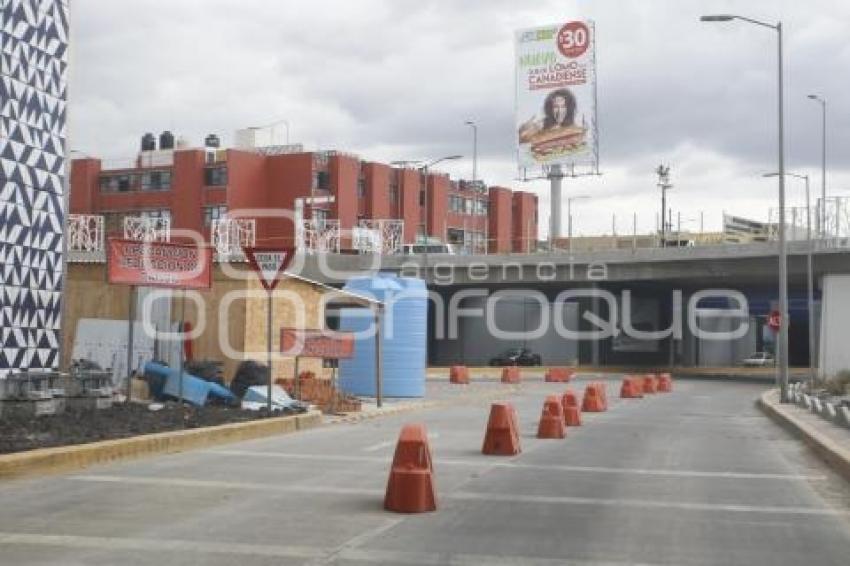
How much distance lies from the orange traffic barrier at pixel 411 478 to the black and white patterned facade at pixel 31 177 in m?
8.47

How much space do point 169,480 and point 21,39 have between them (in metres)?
8.26

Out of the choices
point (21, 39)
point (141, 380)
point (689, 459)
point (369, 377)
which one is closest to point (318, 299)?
point (369, 377)

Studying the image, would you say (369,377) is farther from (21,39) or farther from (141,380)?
(21,39)

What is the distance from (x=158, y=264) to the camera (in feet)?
53.4

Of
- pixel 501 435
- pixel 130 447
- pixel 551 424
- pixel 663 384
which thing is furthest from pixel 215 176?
pixel 130 447

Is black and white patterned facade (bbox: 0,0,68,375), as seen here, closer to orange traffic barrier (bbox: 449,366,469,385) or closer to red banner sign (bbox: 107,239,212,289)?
red banner sign (bbox: 107,239,212,289)

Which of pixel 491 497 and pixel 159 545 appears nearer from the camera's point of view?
pixel 159 545

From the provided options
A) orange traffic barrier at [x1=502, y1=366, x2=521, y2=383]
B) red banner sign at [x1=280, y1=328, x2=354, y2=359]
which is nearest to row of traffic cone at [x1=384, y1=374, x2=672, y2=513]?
red banner sign at [x1=280, y1=328, x2=354, y2=359]

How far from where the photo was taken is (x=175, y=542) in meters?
7.75

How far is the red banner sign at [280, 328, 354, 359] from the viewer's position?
20109 millimetres

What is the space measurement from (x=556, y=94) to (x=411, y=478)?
60.7m

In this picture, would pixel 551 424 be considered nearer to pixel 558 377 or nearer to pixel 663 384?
pixel 663 384

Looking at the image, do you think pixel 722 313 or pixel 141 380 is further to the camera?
pixel 722 313

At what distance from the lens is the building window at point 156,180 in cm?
8462
